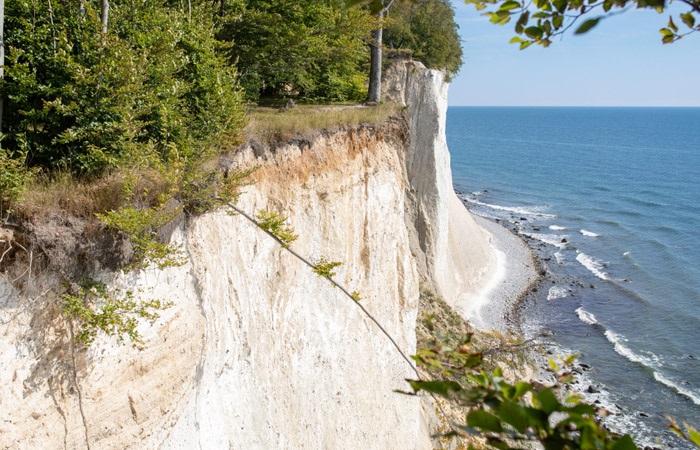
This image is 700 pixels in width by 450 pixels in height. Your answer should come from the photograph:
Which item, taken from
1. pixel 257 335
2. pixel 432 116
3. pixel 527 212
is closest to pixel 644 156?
pixel 527 212

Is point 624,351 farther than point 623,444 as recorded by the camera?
Yes

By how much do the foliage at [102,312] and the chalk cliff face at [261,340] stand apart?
0.19 metres

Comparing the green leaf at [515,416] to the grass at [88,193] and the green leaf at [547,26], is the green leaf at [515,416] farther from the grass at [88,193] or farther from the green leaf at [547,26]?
the grass at [88,193]

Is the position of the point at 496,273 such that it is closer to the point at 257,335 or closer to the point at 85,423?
→ the point at 257,335

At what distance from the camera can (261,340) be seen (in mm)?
10289

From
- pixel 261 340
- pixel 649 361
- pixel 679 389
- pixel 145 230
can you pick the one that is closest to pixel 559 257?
pixel 649 361

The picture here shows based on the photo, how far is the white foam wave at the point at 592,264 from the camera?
126 feet

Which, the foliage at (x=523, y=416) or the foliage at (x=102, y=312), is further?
the foliage at (x=102, y=312)

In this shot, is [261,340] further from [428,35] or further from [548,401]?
[428,35]

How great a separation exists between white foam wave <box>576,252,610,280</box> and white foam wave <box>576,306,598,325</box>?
5.96 m

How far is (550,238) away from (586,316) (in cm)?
1464

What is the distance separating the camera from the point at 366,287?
48.3 ft

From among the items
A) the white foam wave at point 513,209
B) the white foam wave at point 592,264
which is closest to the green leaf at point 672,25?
the white foam wave at point 592,264

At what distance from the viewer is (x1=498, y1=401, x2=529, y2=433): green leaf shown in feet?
6.58
